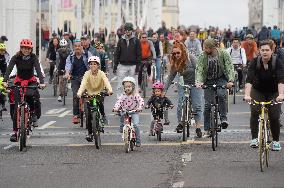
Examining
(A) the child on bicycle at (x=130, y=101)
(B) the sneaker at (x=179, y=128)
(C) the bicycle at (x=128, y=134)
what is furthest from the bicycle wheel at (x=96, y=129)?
(B) the sneaker at (x=179, y=128)

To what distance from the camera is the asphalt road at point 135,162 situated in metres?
14.0

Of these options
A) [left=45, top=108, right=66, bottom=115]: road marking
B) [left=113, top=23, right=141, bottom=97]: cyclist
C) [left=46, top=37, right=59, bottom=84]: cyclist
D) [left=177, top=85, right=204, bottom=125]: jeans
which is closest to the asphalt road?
[left=177, top=85, right=204, bottom=125]: jeans

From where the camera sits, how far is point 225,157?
656 inches

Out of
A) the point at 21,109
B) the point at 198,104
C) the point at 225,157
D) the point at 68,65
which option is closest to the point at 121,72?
the point at 68,65

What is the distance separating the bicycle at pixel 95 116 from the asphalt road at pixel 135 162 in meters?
0.22

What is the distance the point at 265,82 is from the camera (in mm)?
15578

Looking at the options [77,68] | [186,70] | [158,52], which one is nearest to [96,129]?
[186,70]

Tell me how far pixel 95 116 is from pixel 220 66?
7.12 ft

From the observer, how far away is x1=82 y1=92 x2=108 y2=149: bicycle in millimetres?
18297

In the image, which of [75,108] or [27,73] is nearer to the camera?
[27,73]

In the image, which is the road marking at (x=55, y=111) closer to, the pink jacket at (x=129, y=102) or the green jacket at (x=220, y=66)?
the pink jacket at (x=129, y=102)

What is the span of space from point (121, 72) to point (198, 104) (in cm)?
532

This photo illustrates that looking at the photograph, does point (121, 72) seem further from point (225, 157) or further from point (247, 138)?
point (225, 157)

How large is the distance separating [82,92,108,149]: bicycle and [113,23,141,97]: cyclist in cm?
580
